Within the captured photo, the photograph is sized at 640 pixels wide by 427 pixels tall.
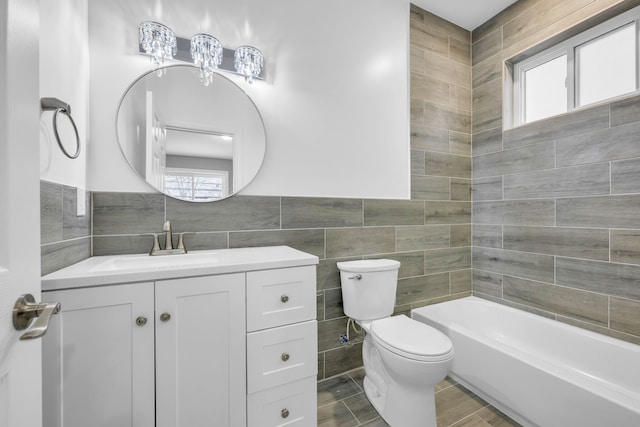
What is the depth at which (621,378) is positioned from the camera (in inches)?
60.1

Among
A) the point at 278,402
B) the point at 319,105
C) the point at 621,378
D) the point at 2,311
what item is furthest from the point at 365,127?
the point at 621,378

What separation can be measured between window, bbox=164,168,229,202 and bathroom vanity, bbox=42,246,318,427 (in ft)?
1.20

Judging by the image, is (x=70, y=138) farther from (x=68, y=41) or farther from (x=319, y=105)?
(x=319, y=105)

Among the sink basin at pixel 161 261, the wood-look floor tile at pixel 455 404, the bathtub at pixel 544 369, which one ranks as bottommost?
the wood-look floor tile at pixel 455 404

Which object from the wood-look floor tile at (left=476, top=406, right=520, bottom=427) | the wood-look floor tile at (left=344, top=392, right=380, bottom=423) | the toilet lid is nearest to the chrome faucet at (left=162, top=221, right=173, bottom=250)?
the toilet lid

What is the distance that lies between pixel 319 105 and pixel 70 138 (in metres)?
1.34

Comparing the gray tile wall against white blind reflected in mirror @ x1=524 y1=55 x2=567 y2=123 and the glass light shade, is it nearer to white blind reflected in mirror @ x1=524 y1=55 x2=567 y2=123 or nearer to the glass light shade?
the glass light shade

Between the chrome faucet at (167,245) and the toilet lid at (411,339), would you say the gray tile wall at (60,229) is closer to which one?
the chrome faucet at (167,245)

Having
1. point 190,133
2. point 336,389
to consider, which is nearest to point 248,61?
point 190,133

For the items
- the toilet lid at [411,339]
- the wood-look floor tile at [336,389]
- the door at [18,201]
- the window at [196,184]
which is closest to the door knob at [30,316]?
the door at [18,201]

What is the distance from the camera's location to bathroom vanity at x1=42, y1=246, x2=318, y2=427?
34.8 inches

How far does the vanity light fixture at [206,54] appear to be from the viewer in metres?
1.48

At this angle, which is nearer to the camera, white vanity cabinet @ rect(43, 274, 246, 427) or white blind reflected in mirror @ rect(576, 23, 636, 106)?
white vanity cabinet @ rect(43, 274, 246, 427)

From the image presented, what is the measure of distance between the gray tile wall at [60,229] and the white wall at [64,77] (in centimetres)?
6
